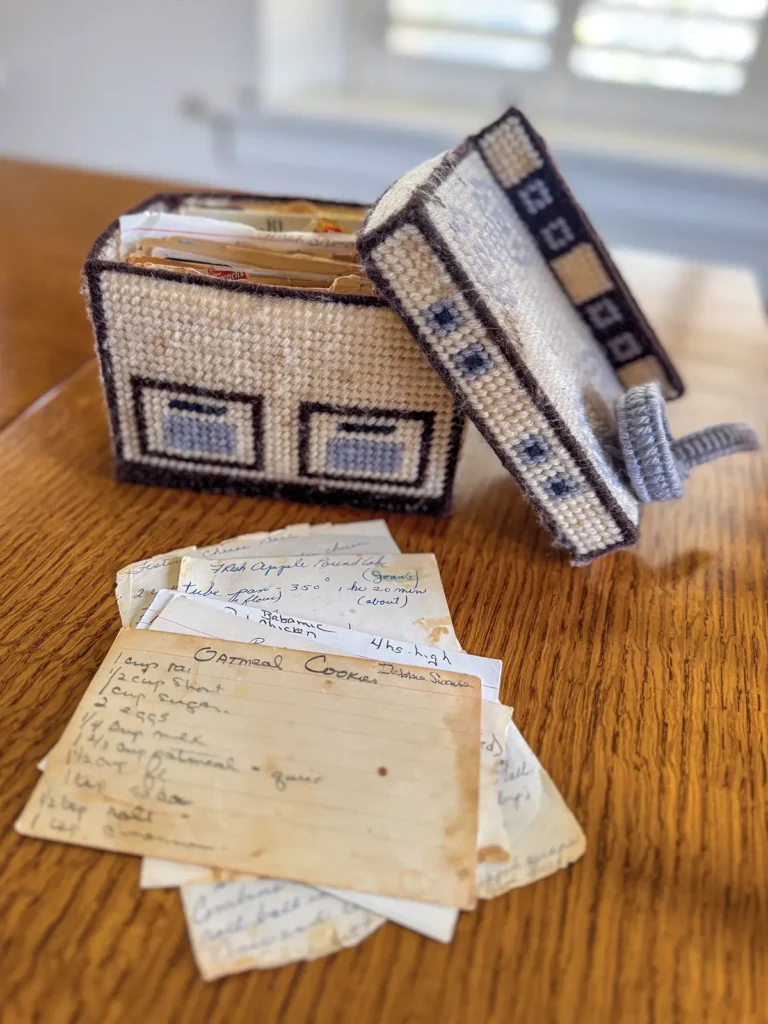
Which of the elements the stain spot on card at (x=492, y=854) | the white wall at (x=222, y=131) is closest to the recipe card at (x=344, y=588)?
the stain spot on card at (x=492, y=854)

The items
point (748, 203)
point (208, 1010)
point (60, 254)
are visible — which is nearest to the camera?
point (208, 1010)

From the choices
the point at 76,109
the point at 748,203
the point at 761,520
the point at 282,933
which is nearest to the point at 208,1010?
the point at 282,933

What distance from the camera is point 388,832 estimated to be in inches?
14.1

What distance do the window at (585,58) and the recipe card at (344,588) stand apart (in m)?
1.39

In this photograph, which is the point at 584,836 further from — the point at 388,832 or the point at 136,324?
the point at 136,324

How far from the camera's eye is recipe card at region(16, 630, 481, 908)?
1.14ft

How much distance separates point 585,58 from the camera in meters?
1.52

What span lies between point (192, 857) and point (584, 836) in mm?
179

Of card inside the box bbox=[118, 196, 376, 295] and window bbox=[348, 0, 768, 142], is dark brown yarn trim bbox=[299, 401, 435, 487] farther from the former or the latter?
window bbox=[348, 0, 768, 142]

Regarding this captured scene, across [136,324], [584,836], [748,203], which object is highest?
[136,324]

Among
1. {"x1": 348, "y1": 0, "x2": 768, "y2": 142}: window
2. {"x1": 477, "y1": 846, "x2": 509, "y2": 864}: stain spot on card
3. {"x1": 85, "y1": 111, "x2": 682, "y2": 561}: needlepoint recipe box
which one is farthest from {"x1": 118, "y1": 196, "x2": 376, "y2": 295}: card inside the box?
{"x1": 348, "y1": 0, "x2": 768, "y2": 142}: window

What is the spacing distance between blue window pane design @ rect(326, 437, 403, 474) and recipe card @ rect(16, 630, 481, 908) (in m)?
0.16

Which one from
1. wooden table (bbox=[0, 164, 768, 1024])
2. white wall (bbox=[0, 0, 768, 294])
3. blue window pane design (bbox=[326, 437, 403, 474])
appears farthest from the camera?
white wall (bbox=[0, 0, 768, 294])

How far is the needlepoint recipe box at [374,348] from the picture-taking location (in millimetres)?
450
